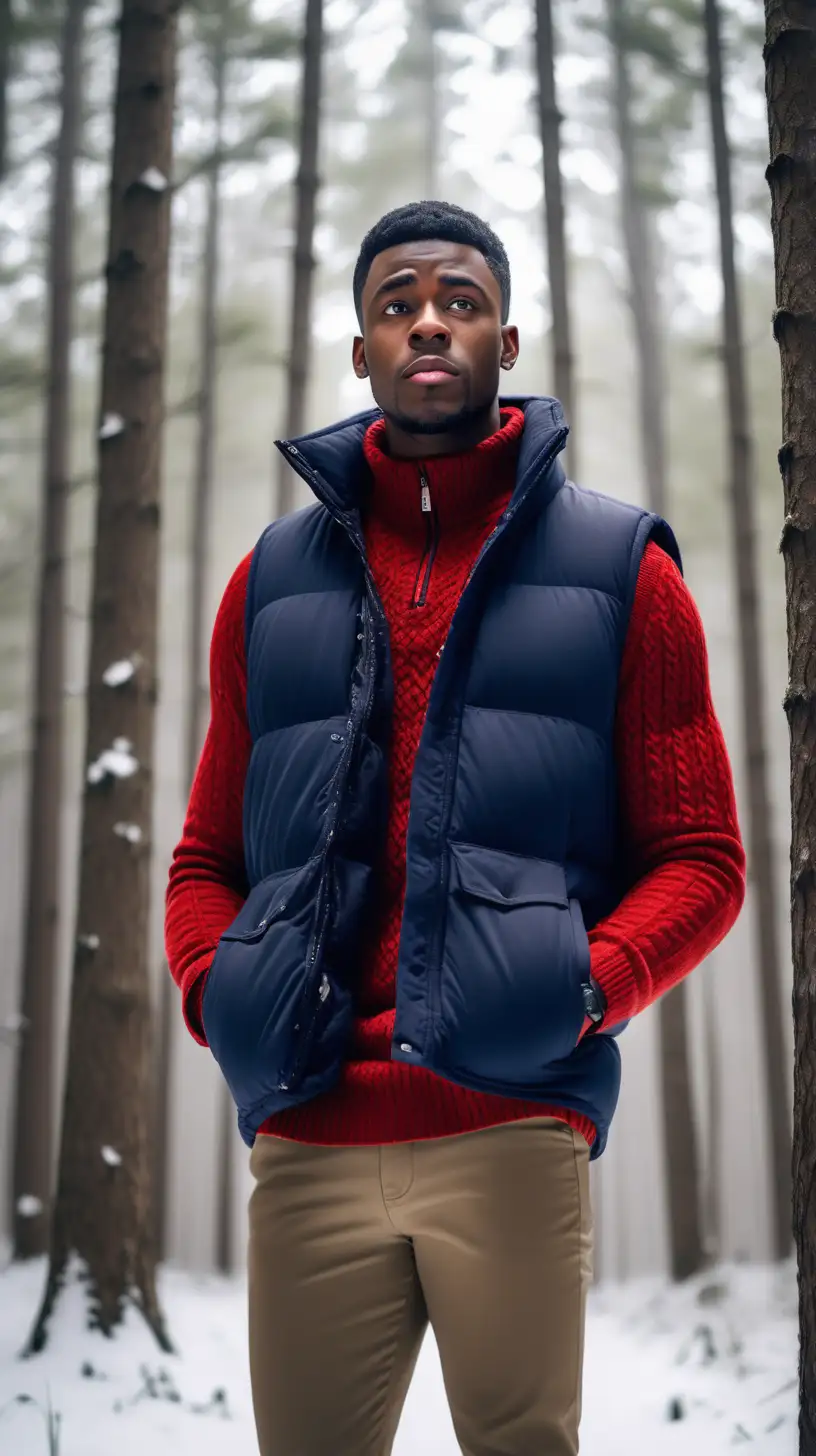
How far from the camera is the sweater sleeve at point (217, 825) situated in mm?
2061

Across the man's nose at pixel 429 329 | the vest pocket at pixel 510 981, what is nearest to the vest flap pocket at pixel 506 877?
the vest pocket at pixel 510 981

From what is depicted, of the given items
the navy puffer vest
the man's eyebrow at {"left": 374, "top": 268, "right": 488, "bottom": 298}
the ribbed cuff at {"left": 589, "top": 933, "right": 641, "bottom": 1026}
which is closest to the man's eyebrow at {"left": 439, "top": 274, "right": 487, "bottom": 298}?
the man's eyebrow at {"left": 374, "top": 268, "right": 488, "bottom": 298}

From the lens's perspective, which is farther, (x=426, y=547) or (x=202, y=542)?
(x=202, y=542)

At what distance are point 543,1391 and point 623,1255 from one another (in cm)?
1721

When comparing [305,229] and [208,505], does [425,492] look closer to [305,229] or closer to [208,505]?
[305,229]

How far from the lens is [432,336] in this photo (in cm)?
211

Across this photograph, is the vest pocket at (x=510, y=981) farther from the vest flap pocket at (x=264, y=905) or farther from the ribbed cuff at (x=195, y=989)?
the ribbed cuff at (x=195, y=989)

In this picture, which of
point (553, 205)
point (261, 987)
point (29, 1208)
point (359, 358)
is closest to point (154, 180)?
point (553, 205)

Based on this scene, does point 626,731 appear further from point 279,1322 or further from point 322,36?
point 322,36

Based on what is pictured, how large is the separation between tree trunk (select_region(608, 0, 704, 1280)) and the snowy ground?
71.1 inches

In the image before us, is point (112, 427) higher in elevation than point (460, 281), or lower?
higher

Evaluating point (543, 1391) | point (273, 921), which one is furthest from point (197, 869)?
point (543, 1391)

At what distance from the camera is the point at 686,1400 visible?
5043 millimetres

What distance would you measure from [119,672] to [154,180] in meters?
2.42
